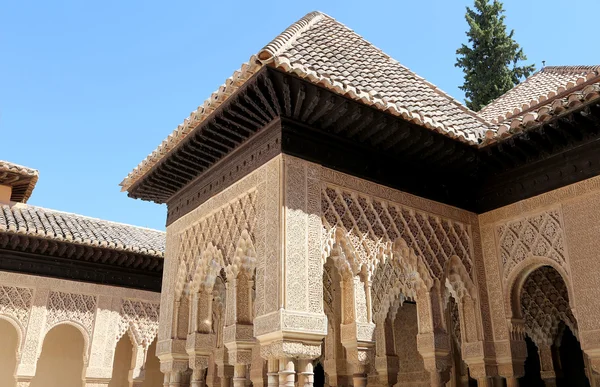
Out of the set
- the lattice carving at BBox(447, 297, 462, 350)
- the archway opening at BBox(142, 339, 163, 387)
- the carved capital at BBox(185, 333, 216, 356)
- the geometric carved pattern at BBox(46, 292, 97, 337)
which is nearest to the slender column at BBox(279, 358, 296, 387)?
the carved capital at BBox(185, 333, 216, 356)

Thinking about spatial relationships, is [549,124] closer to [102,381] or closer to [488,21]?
[102,381]

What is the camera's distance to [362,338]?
5367 mm

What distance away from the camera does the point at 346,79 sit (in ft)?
17.5

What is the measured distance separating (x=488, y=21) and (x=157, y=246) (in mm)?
11721

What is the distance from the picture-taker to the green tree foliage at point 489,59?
1580cm

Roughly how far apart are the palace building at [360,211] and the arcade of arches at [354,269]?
2 cm

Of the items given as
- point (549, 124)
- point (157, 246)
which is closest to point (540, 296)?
point (549, 124)

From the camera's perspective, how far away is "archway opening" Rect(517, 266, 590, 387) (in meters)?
8.55

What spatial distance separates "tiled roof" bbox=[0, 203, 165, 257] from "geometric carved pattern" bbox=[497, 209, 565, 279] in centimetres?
656

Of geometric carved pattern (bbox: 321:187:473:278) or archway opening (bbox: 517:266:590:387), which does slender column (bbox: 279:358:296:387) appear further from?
archway opening (bbox: 517:266:590:387)

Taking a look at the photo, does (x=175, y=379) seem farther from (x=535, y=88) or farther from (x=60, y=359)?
(x=535, y=88)

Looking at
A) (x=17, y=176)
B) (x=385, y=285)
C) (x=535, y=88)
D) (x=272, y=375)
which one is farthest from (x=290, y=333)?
(x=17, y=176)

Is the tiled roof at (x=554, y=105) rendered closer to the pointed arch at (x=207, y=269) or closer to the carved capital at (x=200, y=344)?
the pointed arch at (x=207, y=269)

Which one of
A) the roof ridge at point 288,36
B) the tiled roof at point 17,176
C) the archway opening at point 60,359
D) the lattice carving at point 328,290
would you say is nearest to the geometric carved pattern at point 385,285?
the lattice carving at point 328,290
